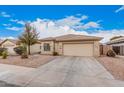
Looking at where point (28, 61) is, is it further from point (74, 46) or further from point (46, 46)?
point (46, 46)

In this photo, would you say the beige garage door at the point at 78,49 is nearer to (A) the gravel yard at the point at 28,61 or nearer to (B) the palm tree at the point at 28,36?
(B) the palm tree at the point at 28,36

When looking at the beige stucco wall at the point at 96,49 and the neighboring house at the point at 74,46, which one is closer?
the beige stucco wall at the point at 96,49

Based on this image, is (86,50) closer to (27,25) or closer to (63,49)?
(63,49)

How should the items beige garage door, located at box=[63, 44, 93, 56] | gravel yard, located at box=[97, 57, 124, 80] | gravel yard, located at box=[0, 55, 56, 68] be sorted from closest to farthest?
gravel yard, located at box=[97, 57, 124, 80], gravel yard, located at box=[0, 55, 56, 68], beige garage door, located at box=[63, 44, 93, 56]

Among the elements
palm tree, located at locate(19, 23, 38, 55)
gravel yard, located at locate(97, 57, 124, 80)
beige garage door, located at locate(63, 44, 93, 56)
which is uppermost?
palm tree, located at locate(19, 23, 38, 55)

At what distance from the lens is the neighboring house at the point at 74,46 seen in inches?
840

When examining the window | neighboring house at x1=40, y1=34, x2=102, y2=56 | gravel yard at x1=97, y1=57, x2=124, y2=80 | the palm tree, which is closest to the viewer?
gravel yard at x1=97, y1=57, x2=124, y2=80

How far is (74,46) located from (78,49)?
2.43 ft

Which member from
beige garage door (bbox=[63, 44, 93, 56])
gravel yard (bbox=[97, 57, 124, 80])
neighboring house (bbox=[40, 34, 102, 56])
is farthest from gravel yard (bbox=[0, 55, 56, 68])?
neighboring house (bbox=[40, 34, 102, 56])

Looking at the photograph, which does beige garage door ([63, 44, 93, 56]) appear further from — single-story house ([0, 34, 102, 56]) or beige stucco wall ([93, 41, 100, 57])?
beige stucco wall ([93, 41, 100, 57])

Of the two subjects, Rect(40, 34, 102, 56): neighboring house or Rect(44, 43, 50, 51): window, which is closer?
Rect(40, 34, 102, 56): neighboring house

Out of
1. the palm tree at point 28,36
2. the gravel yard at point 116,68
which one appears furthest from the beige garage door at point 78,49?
the gravel yard at point 116,68

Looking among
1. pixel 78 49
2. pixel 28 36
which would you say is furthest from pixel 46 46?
pixel 78 49

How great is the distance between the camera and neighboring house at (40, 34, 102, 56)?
21.3m
